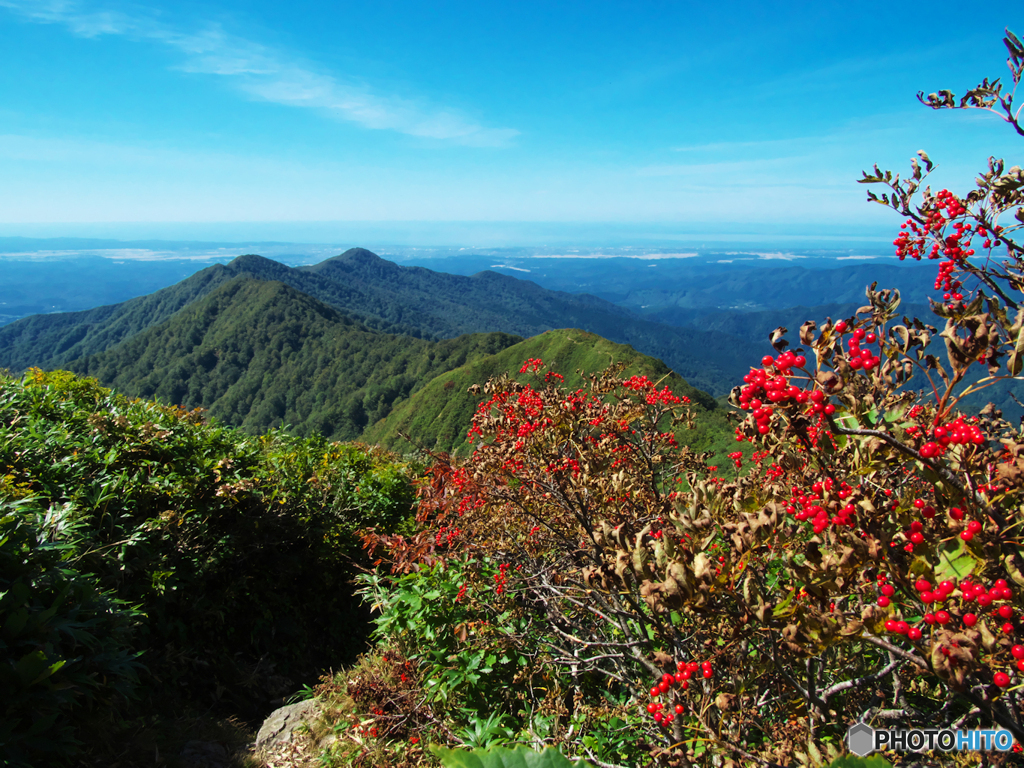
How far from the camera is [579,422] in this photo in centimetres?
389

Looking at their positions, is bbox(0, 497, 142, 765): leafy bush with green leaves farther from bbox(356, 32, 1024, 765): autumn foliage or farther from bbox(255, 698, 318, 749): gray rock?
bbox(356, 32, 1024, 765): autumn foliage

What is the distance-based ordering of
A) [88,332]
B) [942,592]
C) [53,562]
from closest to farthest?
[942,592], [53,562], [88,332]

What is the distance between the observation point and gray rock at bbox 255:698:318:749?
449cm

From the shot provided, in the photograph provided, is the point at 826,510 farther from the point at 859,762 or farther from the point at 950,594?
the point at 859,762

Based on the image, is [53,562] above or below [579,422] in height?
below

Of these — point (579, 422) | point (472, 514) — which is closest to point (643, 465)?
point (579, 422)

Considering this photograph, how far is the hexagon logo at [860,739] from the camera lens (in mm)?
2107

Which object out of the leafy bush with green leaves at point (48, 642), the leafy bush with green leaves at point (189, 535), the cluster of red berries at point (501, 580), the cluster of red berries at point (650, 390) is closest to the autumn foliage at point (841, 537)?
the cluster of red berries at point (501, 580)

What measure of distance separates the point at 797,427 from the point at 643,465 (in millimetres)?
2761

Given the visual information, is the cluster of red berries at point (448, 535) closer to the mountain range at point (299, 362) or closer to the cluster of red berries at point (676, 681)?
the cluster of red berries at point (676, 681)

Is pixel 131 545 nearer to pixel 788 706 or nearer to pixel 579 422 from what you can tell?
pixel 579 422

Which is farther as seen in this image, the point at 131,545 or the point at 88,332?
the point at 88,332

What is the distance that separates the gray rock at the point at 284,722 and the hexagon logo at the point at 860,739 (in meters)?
4.14

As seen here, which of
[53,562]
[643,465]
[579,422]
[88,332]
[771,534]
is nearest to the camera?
[771,534]
